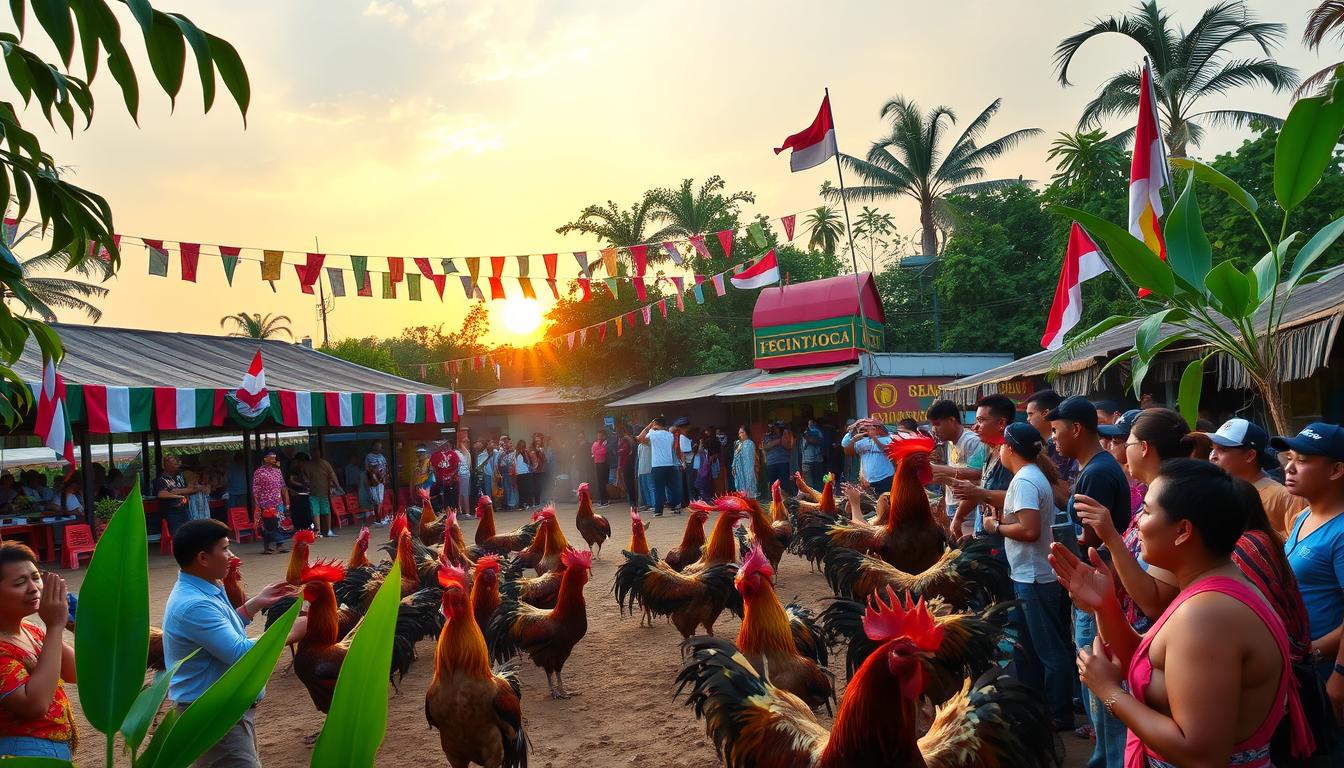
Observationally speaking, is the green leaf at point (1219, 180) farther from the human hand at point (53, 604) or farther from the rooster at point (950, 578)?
the human hand at point (53, 604)

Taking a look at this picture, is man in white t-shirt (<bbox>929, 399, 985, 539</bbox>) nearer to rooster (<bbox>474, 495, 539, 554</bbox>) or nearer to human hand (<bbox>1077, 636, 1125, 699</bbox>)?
human hand (<bbox>1077, 636, 1125, 699</bbox>)

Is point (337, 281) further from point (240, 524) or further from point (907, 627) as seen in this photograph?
point (907, 627)

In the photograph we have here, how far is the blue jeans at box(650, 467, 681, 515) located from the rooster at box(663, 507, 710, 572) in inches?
321

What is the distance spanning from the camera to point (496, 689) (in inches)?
166

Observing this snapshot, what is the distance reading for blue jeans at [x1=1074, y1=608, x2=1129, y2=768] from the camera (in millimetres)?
3330

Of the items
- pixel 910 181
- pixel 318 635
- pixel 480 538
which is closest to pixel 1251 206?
→ pixel 318 635

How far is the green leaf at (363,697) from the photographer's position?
30.8 inches

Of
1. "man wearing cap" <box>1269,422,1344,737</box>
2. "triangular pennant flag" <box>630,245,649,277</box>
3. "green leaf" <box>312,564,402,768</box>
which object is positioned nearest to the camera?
"green leaf" <box>312,564,402,768</box>

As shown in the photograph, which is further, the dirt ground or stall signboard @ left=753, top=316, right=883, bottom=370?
stall signboard @ left=753, top=316, right=883, bottom=370

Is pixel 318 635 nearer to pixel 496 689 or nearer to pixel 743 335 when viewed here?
pixel 496 689

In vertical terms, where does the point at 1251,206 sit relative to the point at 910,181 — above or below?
below

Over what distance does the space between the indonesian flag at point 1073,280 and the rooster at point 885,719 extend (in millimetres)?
5486

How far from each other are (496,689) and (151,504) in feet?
42.6

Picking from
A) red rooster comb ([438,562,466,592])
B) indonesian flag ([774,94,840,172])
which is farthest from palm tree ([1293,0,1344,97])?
red rooster comb ([438,562,466,592])
